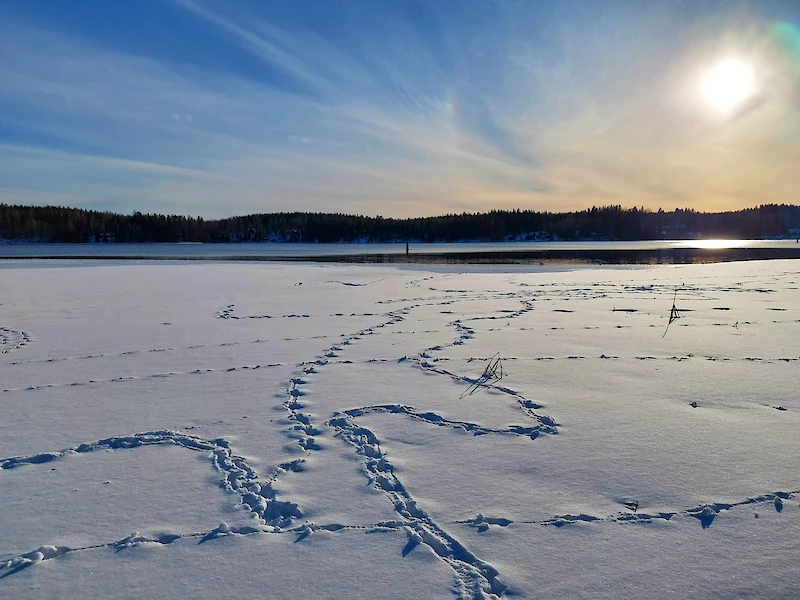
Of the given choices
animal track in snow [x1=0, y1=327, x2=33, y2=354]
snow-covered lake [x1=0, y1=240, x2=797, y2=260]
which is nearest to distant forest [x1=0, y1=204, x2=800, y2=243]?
snow-covered lake [x1=0, y1=240, x2=797, y2=260]

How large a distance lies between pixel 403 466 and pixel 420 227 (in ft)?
399

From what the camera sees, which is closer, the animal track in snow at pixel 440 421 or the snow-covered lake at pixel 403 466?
the snow-covered lake at pixel 403 466

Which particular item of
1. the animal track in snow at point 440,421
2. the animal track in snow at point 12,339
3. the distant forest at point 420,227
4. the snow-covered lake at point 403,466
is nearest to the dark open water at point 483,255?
the animal track in snow at point 12,339

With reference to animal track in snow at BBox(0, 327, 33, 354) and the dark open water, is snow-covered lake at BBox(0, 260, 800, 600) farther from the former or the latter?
the dark open water

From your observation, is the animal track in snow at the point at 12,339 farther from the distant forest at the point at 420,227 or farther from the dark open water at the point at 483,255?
the distant forest at the point at 420,227

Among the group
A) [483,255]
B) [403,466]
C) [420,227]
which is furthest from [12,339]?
[420,227]

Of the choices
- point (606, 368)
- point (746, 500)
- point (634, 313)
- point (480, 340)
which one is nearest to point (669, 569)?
point (746, 500)

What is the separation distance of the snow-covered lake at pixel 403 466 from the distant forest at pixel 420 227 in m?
112

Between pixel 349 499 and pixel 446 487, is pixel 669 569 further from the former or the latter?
pixel 349 499

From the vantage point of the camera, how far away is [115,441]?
11.2 feet

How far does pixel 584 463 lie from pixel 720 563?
93cm

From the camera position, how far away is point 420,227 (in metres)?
123

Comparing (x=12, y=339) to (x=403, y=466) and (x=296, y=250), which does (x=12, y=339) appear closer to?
(x=403, y=466)

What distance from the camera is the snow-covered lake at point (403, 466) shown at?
6.97ft
